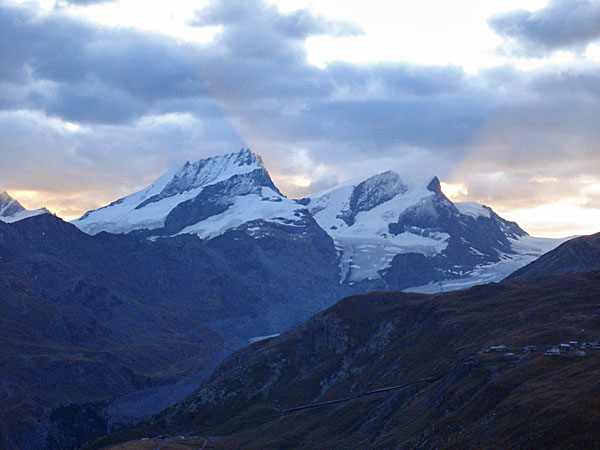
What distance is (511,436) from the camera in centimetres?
→ 14150

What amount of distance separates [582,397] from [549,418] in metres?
8.08

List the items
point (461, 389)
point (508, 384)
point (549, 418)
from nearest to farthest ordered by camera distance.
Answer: point (549, 418) → point (508, 384) → point (461, 389)

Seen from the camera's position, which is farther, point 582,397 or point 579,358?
point 579,358

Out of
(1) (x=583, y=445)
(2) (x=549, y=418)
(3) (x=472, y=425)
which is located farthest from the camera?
(3) (x=472, y=425)

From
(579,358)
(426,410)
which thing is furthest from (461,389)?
(579,358)

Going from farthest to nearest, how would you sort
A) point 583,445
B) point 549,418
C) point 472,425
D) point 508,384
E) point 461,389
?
point 461,389 < point 508,384 < point 472,425 < point 549,418 < point 583,445

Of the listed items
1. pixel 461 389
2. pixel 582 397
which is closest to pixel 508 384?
pixel 461 389

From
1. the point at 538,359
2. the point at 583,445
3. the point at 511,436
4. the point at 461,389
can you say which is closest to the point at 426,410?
the point at 461,389

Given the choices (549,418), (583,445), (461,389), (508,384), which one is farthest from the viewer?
(461,389)

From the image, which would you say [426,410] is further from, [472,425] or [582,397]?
[582,397]

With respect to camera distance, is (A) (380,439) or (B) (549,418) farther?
(A) (380,439)

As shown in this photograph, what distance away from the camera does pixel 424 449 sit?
543 ft

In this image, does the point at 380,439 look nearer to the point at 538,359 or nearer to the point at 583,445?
the point at 538,359

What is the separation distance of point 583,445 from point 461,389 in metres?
68.0
